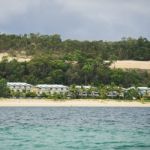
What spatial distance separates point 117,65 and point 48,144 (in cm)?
15742

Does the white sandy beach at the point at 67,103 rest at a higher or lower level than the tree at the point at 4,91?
lower

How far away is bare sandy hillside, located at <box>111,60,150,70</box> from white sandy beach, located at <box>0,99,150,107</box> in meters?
64.2

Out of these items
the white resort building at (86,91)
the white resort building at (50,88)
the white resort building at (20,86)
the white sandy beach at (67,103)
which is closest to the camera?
the white sandy beach at (67,103)

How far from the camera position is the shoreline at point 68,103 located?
11388cm

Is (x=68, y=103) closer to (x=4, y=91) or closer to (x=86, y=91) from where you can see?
(x=86, y=91)

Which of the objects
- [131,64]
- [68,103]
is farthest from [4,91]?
[131,64]

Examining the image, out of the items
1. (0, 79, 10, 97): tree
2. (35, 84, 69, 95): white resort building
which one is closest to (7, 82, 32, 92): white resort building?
(35, 84, 69, 95): white resort building

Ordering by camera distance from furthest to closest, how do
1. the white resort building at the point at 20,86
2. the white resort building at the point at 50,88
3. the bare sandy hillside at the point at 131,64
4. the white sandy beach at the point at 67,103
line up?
the bare sandy hillside at the point at 131,64
the white resort building at the point at 20,86
the white resort building at the point at 50,88
the white sandy beach at the point at 67,103

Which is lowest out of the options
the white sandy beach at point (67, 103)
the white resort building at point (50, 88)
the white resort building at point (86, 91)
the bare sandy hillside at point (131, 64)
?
the white sandy beach at point (67, 103)

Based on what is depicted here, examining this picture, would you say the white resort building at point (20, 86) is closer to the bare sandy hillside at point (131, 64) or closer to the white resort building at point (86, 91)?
the white resort building at point (86, 91)

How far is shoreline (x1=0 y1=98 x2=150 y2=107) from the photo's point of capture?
11388 centimetres

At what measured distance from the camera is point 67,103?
119m

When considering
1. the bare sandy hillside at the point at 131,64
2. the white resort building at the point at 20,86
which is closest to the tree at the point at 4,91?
the white resort building at the point at 20,86

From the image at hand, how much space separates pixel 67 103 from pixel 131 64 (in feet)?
256
